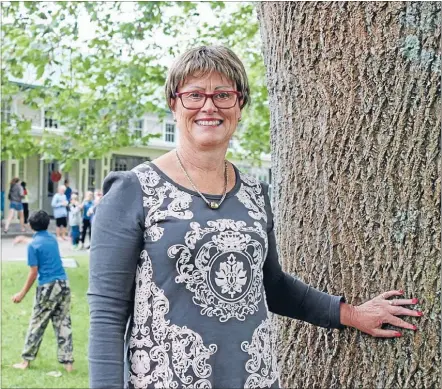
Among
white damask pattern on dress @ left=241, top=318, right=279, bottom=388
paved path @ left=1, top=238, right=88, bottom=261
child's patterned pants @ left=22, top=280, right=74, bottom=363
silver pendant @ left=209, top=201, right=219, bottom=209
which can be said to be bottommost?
paved path @ left=1, top=238, right=88, bottom=261

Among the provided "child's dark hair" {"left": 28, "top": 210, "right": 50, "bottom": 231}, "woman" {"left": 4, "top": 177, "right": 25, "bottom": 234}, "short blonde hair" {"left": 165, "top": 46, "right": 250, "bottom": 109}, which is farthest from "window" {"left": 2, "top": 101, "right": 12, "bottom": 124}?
"woman" {"left": 4, "top": 177, "right": 25, "bottom": 234}

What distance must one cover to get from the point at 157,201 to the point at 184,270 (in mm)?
237

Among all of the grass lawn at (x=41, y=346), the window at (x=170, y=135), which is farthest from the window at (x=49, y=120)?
the window at (x=170, y=135)

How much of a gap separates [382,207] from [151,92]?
338 inches

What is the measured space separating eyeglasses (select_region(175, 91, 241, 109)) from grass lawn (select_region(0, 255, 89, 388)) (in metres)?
5.29

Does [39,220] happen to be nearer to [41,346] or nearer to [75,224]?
[41,346]

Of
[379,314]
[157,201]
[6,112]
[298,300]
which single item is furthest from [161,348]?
[6,112]

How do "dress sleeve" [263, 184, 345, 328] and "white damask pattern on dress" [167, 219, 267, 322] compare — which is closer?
"white damask pattern on dress" [167, 219, 267, 322]

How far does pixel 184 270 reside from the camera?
7.09ft

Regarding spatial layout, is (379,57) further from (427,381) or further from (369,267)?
(427,381)

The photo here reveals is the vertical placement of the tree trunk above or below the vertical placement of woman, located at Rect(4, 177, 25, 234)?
above

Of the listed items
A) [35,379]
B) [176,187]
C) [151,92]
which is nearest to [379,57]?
[176,187]

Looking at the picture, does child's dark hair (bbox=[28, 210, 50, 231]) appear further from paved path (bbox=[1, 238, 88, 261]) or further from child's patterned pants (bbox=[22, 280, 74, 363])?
paved path (bbox=[1, 238, 88, 261])

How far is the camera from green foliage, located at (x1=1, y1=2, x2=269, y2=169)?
28.6 ft
